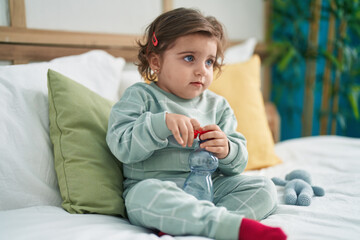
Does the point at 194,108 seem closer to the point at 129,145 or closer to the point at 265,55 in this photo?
the point at 129,145

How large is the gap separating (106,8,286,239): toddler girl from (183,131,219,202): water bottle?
0.03 meters

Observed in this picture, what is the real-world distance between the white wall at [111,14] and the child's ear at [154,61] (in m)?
0.58

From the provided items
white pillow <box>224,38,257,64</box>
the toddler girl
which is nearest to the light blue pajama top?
the toddler girl

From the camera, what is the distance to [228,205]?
2.95 feet

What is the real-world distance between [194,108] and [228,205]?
1.07ft

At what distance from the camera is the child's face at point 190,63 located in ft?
3.22

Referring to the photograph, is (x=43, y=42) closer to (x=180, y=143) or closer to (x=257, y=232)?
(x=180, y=143)

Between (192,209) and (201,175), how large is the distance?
0.49 ft

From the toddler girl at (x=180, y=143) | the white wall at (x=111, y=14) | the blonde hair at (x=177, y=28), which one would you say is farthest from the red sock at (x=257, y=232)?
the white wall at (x=111, y=14)

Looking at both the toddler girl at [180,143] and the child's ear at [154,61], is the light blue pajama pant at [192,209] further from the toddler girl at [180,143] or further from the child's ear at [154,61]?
the child's ear at [154,61]

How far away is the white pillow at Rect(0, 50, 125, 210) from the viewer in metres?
0.90

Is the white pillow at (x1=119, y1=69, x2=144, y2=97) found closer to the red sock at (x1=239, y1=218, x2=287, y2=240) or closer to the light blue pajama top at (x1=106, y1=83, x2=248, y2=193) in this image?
the light blue pajama top at (x1=106, y1=83, x2=248, y2=193)

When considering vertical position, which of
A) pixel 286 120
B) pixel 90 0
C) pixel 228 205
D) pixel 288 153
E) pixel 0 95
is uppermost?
pixel 90 0

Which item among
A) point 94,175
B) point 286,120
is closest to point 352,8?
point 286,120
